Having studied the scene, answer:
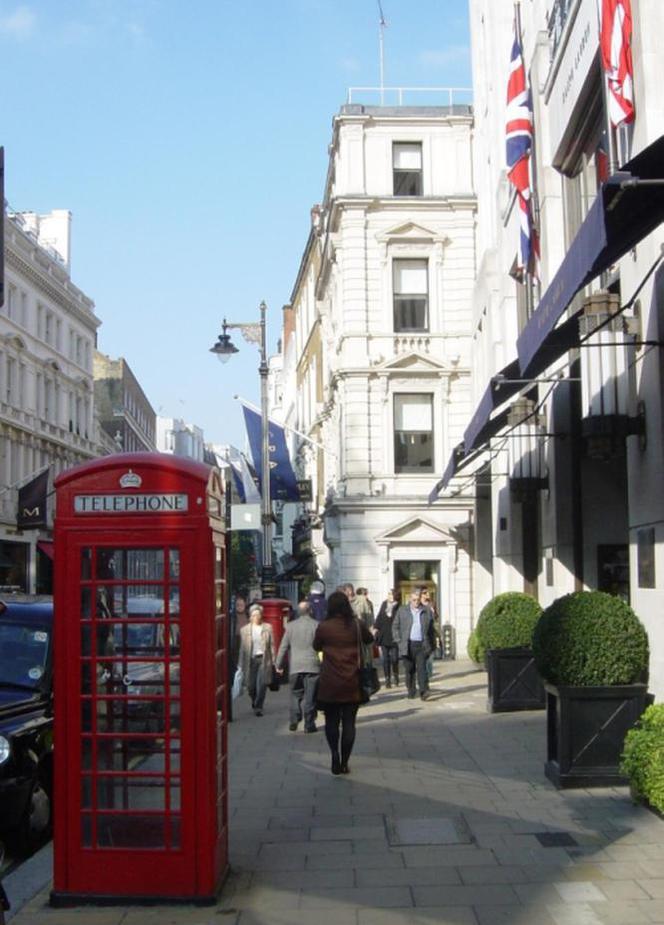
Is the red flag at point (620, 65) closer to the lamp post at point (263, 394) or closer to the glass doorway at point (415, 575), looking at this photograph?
the lamp post at point (263, 394)

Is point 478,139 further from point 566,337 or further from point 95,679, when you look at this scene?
point 95,679

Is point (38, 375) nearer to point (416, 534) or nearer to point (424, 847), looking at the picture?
point (416, 534)

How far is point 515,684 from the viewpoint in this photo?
16656mm

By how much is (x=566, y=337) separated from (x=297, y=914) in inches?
227

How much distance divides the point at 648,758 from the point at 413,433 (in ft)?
81.2

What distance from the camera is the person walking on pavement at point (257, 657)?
705 inches

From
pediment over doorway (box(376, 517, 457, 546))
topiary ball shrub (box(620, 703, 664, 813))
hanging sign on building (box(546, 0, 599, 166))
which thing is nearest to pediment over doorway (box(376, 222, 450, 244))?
pediment over doorway (box(376, 517, 457, 546))

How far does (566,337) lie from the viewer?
35.2 feet

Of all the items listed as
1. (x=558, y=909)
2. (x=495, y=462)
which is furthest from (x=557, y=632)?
(x=495, y=462)

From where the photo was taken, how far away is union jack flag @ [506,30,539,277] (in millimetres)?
18453

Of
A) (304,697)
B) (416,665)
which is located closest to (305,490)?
(416,665)

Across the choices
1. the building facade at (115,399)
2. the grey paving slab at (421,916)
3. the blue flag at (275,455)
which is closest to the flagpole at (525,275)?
the grey paving slab at (421,916)

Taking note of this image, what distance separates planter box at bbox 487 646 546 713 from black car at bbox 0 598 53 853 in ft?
25.3

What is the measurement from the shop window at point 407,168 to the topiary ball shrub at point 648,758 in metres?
26.6
